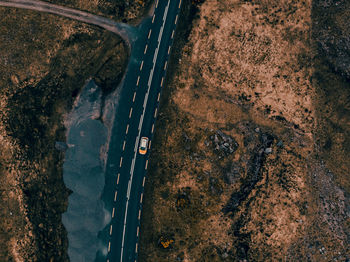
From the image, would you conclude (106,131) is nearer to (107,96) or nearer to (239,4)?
(107,96)

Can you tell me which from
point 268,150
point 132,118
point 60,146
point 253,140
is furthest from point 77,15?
point 268,150

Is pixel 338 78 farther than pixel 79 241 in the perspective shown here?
Yes

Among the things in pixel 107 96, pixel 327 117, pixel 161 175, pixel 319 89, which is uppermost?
pixel 319 89

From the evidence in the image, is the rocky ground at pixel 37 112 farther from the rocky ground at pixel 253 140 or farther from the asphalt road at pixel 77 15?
the rocky ground at pixel 253 140

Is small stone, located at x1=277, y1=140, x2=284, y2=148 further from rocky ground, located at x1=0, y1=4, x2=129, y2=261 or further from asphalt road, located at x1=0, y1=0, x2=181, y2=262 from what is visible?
rocky ground, located at x1=0, y1=4, x2=129, y2=261

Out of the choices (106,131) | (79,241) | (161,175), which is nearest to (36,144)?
(106,131)

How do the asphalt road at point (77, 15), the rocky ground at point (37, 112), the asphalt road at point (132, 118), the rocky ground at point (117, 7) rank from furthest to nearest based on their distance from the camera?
1. the asphalt road at point (132, 118)
2. the rocky ground at point (117, 7)
3. the asphalt road at point (77, 15)
4. the rocky ground at point (37, 112)

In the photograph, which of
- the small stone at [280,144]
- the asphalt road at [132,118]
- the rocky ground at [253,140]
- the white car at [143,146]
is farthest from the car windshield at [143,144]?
the small stone at [280,144]
